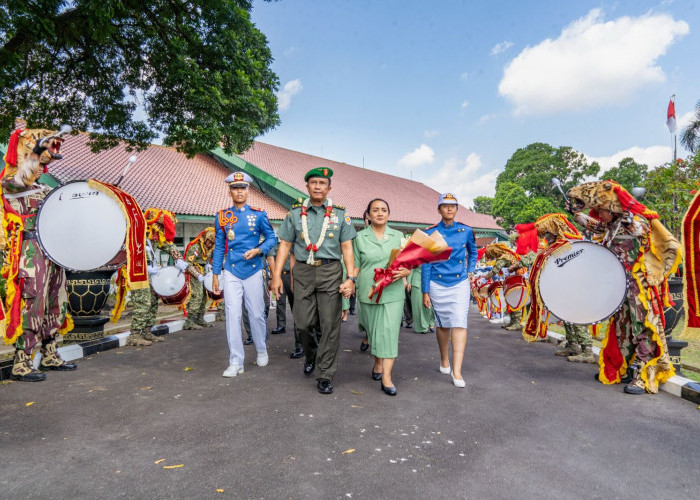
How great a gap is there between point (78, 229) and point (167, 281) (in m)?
2.65

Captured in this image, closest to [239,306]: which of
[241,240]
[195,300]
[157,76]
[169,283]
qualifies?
[241,240]

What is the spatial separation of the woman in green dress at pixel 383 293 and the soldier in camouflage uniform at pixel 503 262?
273cm

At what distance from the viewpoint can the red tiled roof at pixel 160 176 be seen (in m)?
11.2

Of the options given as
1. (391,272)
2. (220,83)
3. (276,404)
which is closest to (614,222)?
(391,272)

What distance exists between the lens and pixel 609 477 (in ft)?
7.91

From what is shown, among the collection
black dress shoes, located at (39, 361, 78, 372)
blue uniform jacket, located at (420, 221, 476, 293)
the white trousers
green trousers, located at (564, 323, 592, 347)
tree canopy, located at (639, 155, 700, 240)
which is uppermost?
tree canopy, located at (639, 155, 700, 240)

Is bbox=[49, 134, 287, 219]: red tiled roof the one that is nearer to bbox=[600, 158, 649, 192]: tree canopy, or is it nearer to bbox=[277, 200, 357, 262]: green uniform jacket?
bbox=[277, 200, 357, 262]: green uniform jacket

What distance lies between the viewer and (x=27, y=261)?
4215mm

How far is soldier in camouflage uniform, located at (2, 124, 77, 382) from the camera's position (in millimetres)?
4051

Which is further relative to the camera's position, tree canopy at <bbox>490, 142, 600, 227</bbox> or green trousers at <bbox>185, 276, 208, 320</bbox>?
tree canopy at <bbox>490, 142, 600, 227</bbox>

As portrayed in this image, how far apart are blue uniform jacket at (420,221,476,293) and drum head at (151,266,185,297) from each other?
4.42 m

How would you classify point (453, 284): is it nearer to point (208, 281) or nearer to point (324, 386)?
point (324, 386)

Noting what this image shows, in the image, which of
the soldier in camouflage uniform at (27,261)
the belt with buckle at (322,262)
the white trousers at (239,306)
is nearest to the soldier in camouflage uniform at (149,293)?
the soldier in camouflage uniform at (27,261)

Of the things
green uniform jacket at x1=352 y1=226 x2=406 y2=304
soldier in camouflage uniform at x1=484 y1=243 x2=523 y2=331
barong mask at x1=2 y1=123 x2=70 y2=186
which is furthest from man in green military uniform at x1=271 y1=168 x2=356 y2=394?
soldier in camouflage uniform at x1=484 y1=243 x2=523 y2=331
